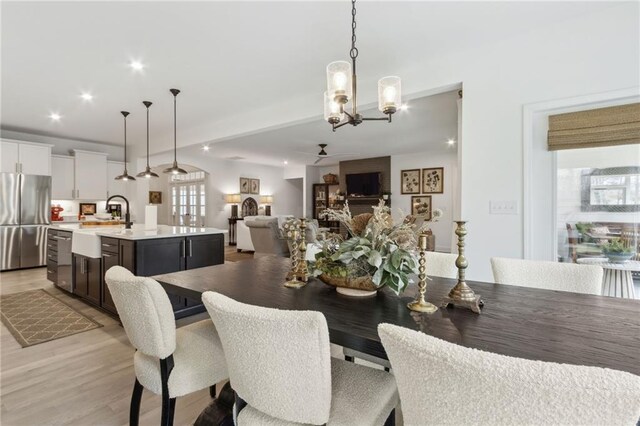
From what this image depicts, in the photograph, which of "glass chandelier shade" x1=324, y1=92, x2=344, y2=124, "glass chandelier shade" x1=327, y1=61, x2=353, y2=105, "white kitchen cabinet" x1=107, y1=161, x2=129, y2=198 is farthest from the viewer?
"white kitchen cabinet" x1=107, y1=161, x2=129, y2=198

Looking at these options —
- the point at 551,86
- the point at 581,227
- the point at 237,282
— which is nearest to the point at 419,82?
the point at 551,86

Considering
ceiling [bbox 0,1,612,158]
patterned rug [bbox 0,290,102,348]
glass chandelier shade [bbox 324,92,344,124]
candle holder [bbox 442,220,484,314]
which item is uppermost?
ceiling [bbox 0,1,612,158]

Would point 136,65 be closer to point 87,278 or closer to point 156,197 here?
point 87,278

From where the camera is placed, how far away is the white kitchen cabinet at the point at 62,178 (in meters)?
6.35

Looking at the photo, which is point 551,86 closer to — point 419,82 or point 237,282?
point 419,82

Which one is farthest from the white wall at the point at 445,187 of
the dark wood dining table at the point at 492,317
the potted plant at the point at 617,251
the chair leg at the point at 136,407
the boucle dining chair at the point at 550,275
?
the chair leg at the point at 136,407

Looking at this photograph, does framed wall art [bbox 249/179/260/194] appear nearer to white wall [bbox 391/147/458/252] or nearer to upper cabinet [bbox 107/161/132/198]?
upper cabinet [bbox 107/161/132/198]

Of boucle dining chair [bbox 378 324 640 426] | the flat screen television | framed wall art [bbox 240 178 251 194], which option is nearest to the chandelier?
boucle dining chair [bbox 378 324 640 426]

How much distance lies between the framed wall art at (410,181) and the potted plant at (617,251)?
6.35m

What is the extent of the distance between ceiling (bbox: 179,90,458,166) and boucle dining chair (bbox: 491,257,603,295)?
3089mm

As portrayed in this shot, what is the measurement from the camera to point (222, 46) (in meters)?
2.88

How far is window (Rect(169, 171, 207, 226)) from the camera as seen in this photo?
31.9 feet

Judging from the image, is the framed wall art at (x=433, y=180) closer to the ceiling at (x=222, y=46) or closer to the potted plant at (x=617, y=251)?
the ceiling at (x=222, y=46)

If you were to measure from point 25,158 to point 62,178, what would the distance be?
2.44ft
